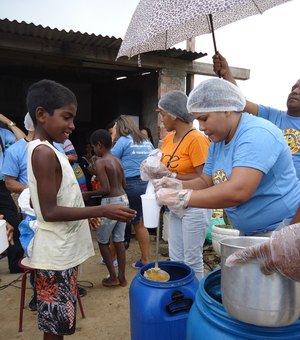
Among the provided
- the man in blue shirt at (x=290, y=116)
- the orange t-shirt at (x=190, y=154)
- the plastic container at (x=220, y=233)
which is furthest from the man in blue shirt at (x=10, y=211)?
the man in blue shirt at (x=290, y=116)

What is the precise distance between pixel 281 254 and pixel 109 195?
108 inches

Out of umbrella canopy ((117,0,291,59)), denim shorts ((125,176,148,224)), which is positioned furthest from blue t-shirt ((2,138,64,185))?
umbrella canopy ((117,0,291,59))

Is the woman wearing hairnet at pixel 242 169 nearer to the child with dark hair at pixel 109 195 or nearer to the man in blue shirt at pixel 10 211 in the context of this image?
the child with dark hair at pixel 109 195

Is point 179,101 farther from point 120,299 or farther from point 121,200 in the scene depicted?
point 120,299

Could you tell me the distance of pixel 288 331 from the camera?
1110mm

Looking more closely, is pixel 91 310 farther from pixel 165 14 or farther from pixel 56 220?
pixel 165 14

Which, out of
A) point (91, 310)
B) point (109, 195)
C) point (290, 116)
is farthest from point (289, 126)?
point (91, 310)

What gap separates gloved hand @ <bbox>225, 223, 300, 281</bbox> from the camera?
89 centimetres

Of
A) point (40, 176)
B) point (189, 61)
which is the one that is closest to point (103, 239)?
point (40, 176)

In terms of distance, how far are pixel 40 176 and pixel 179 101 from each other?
58.7 inches

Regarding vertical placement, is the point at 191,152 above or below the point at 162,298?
above

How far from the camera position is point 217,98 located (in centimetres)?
160

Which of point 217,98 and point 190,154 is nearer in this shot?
point 217,98

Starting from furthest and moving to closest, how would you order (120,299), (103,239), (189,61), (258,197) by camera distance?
(189,61) → (103,239) → (120,299) → (258,197)
